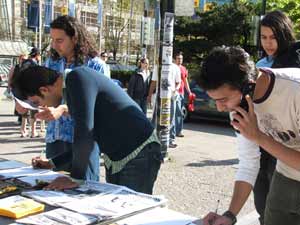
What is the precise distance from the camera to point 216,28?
2609cm

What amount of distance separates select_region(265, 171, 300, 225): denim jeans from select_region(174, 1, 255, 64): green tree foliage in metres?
22.9

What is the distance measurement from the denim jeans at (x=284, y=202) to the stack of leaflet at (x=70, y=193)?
0.79 meters

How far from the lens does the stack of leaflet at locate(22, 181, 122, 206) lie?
2.17 m

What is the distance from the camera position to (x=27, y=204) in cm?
208

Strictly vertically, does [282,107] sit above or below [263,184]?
above

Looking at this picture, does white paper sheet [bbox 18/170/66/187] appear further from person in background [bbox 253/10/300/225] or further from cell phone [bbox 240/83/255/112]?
person in background [bbox 253/10/300/225]

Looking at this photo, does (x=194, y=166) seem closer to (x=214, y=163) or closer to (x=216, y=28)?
(x=214, y=163)

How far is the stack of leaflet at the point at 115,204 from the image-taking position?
6.67 feet

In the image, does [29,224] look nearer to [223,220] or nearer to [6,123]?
[223,220]

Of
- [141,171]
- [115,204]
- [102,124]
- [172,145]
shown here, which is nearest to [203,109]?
[172,145]

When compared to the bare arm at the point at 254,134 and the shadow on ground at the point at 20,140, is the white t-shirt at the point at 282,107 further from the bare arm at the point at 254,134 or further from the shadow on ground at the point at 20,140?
the shadow on ground at the point at 20,140

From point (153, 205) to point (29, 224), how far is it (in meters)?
0.58

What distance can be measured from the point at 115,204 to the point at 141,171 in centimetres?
52

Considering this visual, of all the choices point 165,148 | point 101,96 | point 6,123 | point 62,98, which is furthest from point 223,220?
point 6,123
